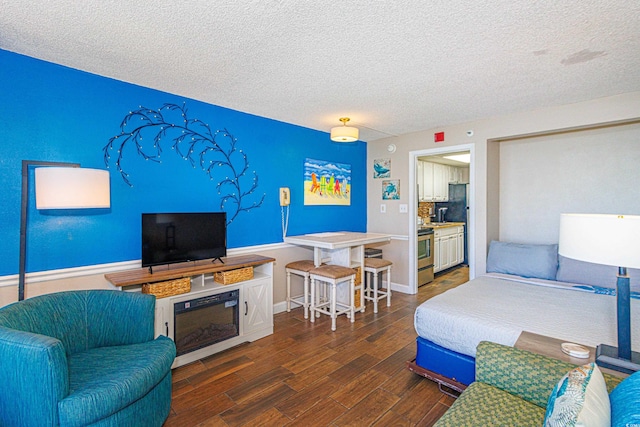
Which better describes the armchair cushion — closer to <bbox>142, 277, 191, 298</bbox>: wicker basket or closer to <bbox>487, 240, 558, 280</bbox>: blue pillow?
<bbox>142, 277, 191, 298</bbox>: wicker basket

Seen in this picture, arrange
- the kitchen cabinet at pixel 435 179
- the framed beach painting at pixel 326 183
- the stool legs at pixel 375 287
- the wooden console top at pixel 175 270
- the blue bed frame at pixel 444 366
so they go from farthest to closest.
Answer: the kitchen cabinet at pixel 435 179, the framed beach painting at pixel 326 183, the stool legs at pixel 375 287, the wooden console top at pixel 175 270, the blue bed frame at pixel 444 366

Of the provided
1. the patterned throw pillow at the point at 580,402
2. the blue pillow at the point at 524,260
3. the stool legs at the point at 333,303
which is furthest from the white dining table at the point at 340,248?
the patterned throw pillow at the point at 580,402

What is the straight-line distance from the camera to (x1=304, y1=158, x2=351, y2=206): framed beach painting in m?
4.19

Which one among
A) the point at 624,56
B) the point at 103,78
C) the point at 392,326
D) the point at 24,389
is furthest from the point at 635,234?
the point at 103,78

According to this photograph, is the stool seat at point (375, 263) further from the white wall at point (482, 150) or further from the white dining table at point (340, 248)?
the white wall at point (482, 150)

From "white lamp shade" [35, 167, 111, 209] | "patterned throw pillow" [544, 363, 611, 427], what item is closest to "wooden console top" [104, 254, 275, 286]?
"white lamp shade" [35, 167, 111, 209]

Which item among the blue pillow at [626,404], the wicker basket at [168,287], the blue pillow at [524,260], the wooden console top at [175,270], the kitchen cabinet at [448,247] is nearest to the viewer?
the blue pillow at [626,404]

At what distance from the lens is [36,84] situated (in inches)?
87.7

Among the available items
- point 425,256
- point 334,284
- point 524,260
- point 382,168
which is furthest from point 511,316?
point 382,168

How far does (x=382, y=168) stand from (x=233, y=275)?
9.73 ft

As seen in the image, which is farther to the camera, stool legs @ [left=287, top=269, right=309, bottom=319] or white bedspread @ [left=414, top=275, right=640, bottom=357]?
stool legs @ [left=287, top=269, right=309, bottom=319]

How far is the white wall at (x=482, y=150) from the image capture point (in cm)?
308

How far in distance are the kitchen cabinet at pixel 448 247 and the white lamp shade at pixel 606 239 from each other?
12.8 ft

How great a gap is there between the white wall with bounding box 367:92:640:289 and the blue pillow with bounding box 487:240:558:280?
0.28 metres
